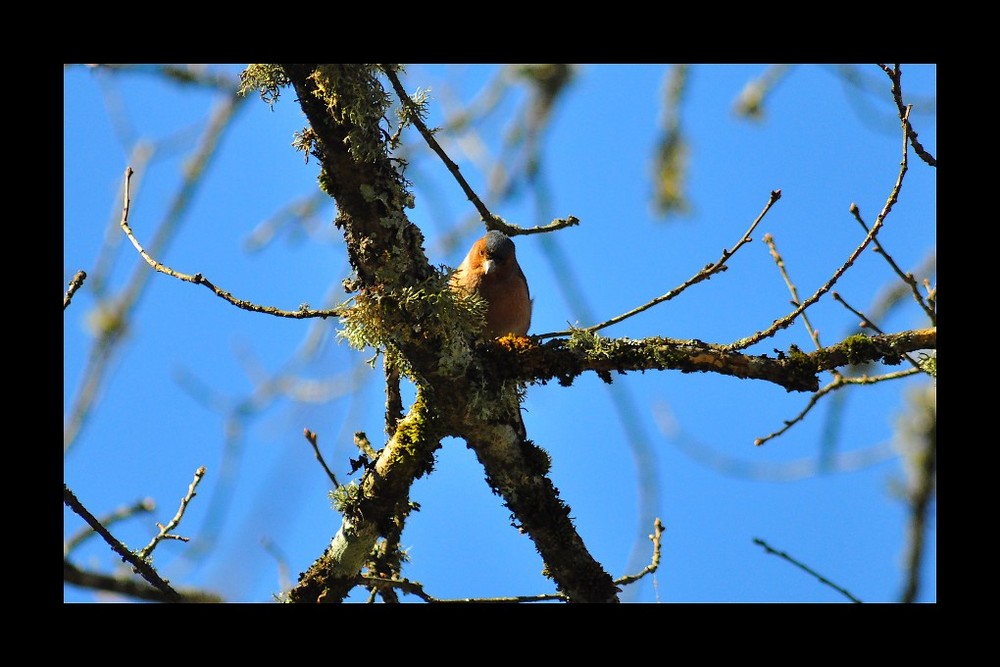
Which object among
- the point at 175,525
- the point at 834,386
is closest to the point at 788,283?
the point at 834,386

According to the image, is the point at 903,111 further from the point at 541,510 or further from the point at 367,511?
the point at 367,511

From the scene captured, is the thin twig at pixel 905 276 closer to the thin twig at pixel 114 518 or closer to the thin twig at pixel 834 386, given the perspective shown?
the thin twig at pixel 834 386

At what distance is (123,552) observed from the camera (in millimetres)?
3162

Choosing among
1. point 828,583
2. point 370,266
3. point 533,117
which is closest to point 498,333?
point 533,117

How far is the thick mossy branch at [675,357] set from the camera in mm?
3121

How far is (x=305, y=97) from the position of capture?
312cm

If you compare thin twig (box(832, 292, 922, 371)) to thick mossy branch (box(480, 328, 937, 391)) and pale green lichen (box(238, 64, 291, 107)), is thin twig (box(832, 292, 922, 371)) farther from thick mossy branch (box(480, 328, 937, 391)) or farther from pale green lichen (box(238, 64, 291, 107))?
pale green lichen (box(238, 64, 291, 107))

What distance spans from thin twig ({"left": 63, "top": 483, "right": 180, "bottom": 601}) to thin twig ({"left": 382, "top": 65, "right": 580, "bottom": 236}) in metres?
1.81

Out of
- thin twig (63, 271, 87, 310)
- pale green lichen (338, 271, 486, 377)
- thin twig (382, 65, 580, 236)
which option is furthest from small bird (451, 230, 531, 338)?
thin twig (63, 271, 87, 310)

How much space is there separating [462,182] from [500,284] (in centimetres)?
162

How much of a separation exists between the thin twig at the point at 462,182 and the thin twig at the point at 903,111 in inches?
50.8

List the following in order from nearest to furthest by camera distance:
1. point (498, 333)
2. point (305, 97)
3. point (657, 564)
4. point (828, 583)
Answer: point (828, 583), point (305, 97), point (657, 564), point (498, 333)
